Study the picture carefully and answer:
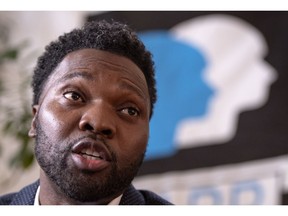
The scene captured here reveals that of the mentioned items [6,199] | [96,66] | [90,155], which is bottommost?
[6,199]

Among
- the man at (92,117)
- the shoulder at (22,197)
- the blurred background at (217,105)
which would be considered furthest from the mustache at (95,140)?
the blurred background at (217,105)

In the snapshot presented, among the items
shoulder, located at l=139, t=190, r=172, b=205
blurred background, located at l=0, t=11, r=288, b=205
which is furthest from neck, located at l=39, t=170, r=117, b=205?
blurred background, located at l=0, t=11, r=288, b=205

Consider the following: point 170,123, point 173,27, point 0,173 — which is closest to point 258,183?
point 170,123

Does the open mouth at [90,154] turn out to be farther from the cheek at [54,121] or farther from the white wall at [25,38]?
the white wall at [25,38]

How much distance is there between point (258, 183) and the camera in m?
1.28

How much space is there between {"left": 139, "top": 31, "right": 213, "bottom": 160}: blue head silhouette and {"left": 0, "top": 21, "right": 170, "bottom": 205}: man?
1.72ft

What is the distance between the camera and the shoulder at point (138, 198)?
2.58ft

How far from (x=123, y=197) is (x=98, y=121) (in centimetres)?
13

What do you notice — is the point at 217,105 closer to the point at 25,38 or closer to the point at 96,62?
the point at 25,38

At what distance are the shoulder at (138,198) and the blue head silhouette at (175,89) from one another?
1.39 feet

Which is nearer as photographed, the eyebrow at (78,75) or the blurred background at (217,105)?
the eyebrow at (78,75)

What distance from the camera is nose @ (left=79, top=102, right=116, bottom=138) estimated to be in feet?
2.34

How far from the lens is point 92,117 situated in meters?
0.72

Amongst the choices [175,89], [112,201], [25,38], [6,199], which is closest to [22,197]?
[6,199]
